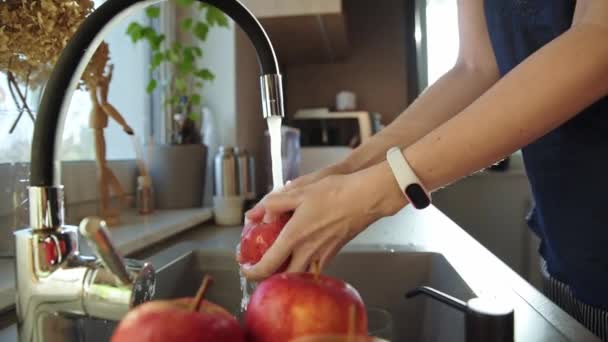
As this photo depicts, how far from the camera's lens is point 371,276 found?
0.82 metres

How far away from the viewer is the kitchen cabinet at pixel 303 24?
152cm

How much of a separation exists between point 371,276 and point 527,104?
1.53 ft

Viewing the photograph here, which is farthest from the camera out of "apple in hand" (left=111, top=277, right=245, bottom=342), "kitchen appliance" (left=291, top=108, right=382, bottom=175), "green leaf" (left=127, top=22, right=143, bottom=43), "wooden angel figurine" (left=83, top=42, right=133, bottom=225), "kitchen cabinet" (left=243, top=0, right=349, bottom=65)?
"kitchen appliance" (left=291, top=108, right=382, bottom=175)

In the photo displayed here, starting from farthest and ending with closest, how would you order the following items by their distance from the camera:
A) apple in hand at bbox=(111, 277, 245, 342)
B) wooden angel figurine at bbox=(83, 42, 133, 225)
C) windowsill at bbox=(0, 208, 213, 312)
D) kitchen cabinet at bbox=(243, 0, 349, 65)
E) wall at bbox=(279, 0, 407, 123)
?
Answer: wall at bbox=(279, 0, 407, 123), kitchen cabinet at bbox=(243, 0, 349, 65), wooden angel figurine at bbox=(83, 42, 133, 225), windowsill at bbox=(0, 208, 213, 312), apple in hand at bbox=(111, 277, 245, 342)

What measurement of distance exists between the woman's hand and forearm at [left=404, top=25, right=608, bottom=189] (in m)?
0.04

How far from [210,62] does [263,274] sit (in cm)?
114

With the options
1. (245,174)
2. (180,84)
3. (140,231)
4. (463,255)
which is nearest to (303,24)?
(180,84)

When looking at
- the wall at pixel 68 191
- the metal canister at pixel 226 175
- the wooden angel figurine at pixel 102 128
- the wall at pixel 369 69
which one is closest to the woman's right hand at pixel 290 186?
the wall at pixel 68 191

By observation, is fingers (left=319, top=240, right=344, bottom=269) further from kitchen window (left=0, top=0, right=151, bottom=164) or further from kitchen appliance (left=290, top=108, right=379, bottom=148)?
kitchen appliance (left=290, top=108, right=379, bottom=148)

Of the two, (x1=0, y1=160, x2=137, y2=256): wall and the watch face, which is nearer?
the watch face

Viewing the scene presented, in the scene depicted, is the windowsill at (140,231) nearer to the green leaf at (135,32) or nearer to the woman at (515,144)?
the woman at (515,144)

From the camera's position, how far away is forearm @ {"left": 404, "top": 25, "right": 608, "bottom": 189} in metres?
0.43

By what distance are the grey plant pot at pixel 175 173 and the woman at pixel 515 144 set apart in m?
0.65

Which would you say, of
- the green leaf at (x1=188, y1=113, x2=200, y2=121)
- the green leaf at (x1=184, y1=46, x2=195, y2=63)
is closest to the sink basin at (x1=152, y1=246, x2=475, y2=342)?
the green leaf at (x1=188, y1=113, x2=200, y2=121)
